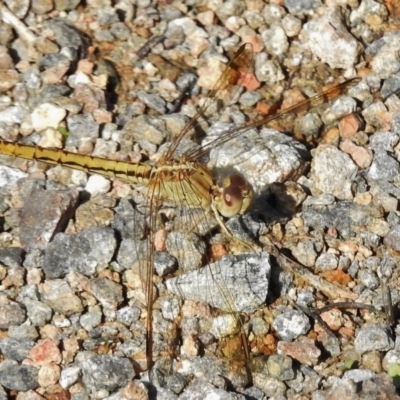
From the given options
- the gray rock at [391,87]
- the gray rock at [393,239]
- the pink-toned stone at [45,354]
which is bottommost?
the pink-toned stone at [45,354]

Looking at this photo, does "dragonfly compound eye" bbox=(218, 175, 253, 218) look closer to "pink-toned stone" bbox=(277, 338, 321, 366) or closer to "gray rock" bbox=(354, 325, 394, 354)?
"pink-toned stone" bbox=(277, 338, 321, 366)

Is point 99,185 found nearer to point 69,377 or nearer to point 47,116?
point 47,116

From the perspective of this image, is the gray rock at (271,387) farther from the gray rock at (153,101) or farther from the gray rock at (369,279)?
the gray rock at (153,101)

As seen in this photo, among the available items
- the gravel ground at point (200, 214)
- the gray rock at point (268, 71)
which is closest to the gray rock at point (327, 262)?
the gravel ground at point (200, 214)

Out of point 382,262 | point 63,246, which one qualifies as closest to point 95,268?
point 63,246

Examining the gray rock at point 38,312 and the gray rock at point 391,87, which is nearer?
the gray rock at point 38,312

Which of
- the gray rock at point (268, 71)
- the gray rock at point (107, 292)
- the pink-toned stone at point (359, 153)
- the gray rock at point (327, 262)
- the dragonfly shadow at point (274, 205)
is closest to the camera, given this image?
the gray rock at point (107, 292)

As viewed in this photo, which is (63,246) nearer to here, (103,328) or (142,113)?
(103,328)
